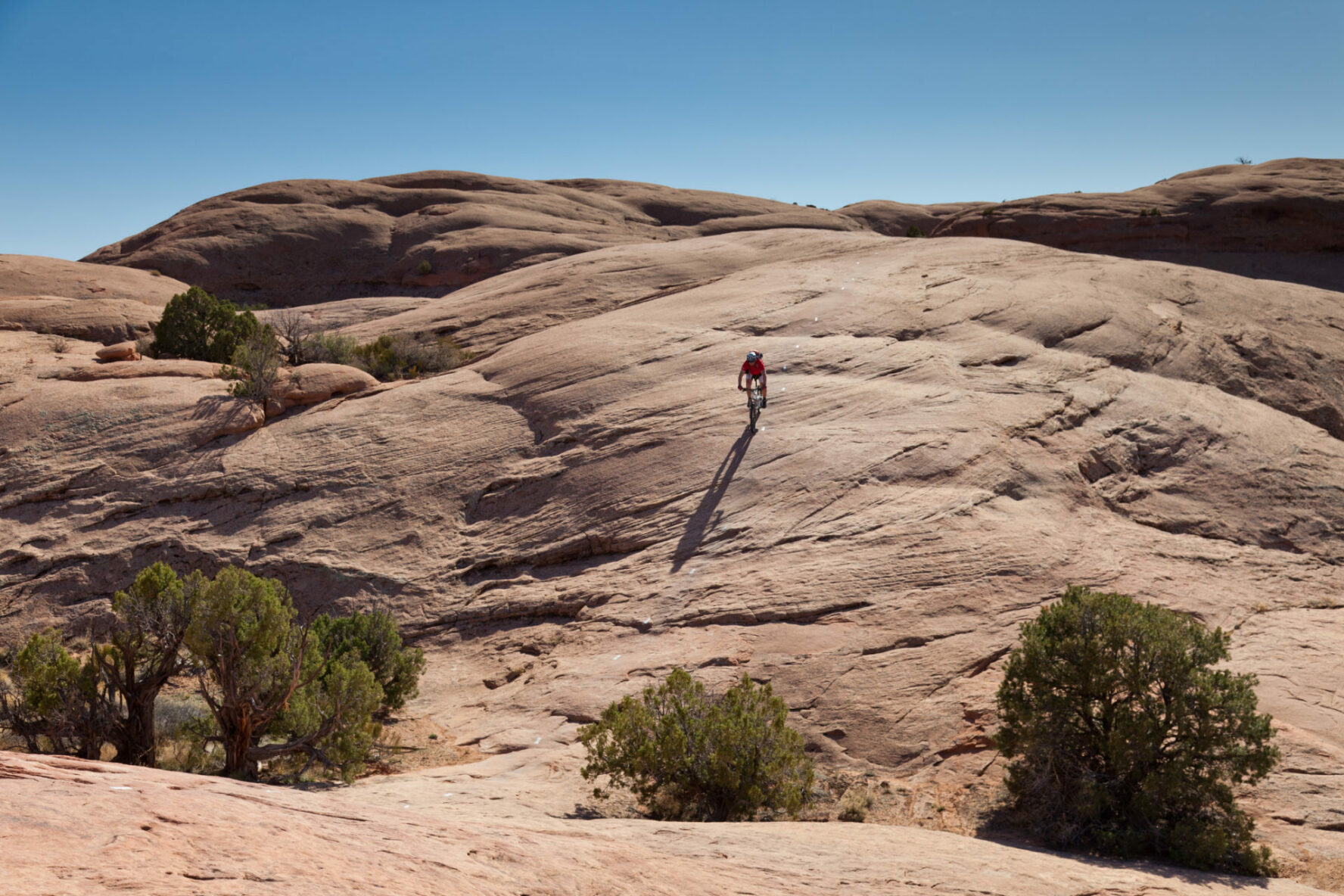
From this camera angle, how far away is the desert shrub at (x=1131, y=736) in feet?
22.8

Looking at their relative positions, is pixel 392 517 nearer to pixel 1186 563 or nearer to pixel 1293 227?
pixel 1186 563

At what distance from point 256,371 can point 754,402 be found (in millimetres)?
9294

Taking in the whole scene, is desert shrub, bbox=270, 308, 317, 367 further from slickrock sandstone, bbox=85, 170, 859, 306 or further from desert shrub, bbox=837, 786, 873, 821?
desert shrub, bbox=837, 786, 873, 821

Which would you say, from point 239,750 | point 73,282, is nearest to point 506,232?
point 73,282

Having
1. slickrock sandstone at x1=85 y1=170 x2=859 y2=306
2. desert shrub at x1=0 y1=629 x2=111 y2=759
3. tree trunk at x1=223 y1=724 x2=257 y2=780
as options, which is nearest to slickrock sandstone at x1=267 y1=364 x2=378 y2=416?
desert shrub at x1=0 y1=629 x2=111 y2=759

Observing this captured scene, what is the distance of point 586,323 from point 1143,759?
14562 millimetres

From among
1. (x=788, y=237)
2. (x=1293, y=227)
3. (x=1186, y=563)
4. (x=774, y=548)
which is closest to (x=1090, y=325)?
(x=1186, y=563)

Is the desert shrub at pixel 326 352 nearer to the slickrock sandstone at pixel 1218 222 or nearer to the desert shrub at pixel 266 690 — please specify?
the desert shrub at pixel 266 690

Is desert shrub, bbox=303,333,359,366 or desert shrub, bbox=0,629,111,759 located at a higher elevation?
desert shrub, bbox=303,333,359,366

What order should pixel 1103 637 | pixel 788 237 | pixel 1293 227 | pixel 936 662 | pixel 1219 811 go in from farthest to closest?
pixel 1293 227 < pixel 788 237 < pixel 936 662 < pixel 1103 637 < pixel 1219 811

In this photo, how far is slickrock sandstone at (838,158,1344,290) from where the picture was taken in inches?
1454

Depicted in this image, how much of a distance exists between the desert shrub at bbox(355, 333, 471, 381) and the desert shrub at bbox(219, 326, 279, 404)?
3.19 meters

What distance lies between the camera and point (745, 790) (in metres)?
7.66

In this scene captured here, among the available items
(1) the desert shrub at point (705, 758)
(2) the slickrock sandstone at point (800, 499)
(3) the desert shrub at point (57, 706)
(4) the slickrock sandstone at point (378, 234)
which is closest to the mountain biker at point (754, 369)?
(2) the slickrock sandstone at point (800, 499)
